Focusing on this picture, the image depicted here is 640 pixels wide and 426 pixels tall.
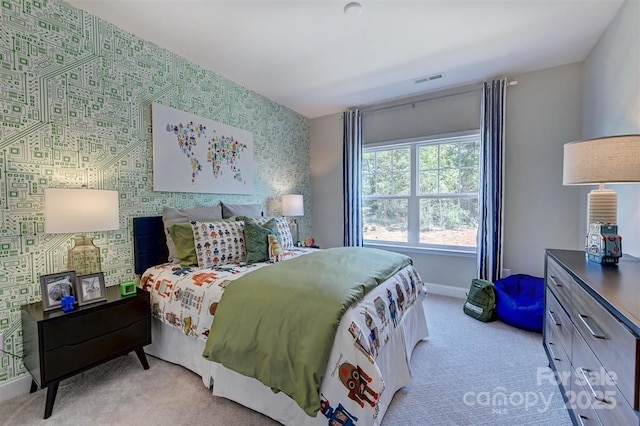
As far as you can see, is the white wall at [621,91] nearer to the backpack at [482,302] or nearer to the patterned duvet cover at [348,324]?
the backpack at [482,302]

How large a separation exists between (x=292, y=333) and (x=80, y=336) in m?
1.33

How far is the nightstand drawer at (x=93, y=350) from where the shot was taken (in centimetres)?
157

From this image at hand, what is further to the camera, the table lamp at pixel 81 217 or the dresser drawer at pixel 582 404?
the table lamp at pixel 81 217

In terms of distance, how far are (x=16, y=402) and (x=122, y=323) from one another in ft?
2.23

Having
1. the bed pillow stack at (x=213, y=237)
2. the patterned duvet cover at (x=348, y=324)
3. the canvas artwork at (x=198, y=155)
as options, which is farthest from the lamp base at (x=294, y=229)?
the patterned duvet cover at (x=348, y=324)

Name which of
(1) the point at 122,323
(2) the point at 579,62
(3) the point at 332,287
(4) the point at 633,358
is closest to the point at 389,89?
(2) the point at 579,62

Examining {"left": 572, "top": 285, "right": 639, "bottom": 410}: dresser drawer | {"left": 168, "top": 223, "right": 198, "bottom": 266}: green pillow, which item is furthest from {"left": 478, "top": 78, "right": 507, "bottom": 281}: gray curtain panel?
{"left": 168, "top": 223, "right": 198, "bottom": 266}: green pillow

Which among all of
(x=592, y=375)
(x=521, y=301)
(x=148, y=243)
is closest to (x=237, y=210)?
(x=148, y=243)

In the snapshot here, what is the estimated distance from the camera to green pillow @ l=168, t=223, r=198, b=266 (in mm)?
2262

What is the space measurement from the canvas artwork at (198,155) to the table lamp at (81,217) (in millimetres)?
688

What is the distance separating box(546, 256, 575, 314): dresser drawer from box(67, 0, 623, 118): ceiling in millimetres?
1838

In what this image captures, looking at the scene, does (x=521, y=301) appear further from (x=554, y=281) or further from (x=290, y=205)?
(x=290, y=205)

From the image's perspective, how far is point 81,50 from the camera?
203cm

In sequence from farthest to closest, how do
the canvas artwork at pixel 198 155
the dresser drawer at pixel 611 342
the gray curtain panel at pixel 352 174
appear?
the gray curtain panel at pixel 352 174 < the canvas artwork at pixel 198 155 < the dresser drawer at pixel 611 342
